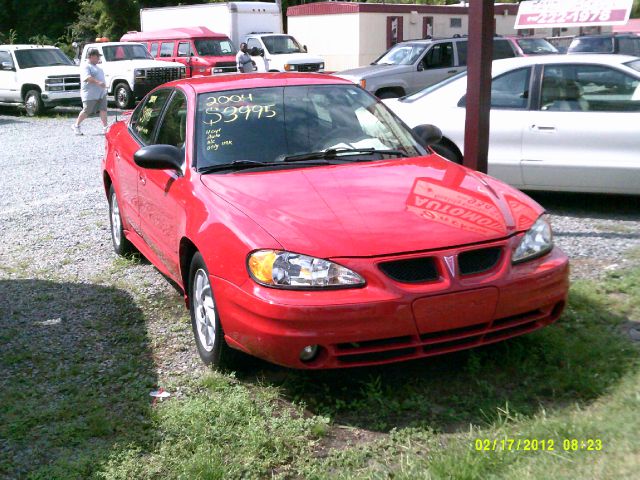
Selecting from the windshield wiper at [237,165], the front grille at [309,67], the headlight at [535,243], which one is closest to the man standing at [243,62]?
the front grille at [309,67]

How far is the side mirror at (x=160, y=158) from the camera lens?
500 cm

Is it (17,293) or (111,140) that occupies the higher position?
(111,140)

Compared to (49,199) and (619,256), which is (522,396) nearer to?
(619,256)

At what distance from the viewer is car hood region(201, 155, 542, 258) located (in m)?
3.91

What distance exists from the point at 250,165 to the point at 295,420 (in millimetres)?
1676

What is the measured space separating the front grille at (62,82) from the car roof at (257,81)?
16534 mm

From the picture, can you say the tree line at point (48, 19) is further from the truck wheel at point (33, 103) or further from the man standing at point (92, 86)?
the man standing at point (92, 86)

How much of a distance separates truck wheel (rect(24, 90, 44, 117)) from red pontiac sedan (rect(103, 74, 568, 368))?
56.8 ft

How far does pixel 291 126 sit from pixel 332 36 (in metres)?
27.3

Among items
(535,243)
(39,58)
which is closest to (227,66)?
(39,58)

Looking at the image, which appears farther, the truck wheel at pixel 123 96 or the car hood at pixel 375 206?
the truck wheel at pixel 123 96

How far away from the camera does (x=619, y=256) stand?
6.34 metres

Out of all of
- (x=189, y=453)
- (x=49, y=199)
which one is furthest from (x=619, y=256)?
(x=49, y=199)

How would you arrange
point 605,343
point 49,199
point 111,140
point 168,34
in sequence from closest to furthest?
point 605,343
point 111,140
point 49,199
point 168,34
